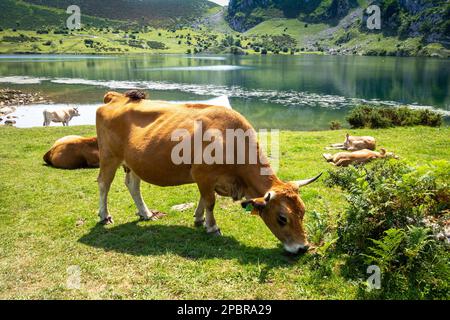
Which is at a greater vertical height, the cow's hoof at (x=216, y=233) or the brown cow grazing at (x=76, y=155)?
the brown cow grazing at (x=76, y=155)

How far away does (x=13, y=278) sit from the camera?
278 inches

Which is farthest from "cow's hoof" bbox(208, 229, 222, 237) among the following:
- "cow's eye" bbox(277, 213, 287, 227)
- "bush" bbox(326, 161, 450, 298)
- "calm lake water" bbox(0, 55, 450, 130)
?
"calm lake water" bbox(0, 55, 450, 130)

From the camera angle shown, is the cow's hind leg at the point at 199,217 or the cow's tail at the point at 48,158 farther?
the cow's tail at the point at 48,158

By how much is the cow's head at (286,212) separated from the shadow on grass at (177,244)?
295mm

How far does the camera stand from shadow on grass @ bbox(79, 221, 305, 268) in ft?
25.1

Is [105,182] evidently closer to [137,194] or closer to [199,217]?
[137,194]

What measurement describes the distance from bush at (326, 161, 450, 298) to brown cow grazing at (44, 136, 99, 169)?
11.2m

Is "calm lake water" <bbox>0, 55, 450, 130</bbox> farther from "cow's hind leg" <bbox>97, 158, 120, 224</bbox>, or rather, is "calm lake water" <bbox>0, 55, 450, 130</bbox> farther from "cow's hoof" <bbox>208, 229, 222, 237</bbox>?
"cow's hoof" <bbox>208, 229, 222, 237</bbox>

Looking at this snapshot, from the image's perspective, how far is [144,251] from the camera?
8.09 meters

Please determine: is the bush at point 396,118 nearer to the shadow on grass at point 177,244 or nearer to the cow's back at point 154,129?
the cow's back at point 154,129

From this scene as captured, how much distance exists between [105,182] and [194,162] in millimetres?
2835

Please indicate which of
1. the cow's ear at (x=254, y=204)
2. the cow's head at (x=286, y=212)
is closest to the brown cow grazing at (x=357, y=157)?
the cow's head at (x=286, y=212)

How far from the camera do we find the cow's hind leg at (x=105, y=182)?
9781mm
